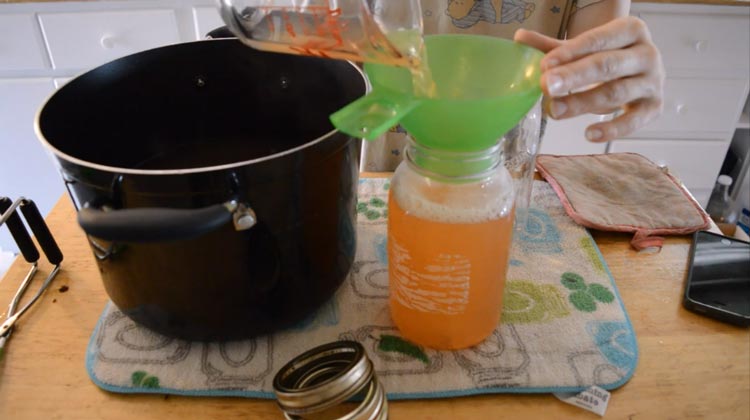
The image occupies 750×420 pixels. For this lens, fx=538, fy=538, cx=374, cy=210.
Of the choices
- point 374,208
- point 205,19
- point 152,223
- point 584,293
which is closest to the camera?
point 152,223

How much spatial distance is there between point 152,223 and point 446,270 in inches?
9.3

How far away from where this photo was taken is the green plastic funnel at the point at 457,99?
369 millimetres

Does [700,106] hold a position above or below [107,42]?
below

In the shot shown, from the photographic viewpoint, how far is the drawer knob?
4.53 feet

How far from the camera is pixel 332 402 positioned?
→ 15.4 inches

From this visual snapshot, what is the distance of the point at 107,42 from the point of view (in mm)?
1385

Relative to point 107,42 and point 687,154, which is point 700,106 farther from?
point 107,42

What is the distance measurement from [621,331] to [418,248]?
0.23 meters

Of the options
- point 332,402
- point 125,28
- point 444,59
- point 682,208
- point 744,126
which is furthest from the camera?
point 744,126

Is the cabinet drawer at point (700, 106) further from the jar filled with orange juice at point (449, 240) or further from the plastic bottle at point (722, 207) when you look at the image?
the jar filled with orange juice at point (449, 240)

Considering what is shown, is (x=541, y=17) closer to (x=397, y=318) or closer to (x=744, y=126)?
(x=397, y=318)

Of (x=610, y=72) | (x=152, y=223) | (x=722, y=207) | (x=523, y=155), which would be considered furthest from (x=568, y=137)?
(x=152, y=223)

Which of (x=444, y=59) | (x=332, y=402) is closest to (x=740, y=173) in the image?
(x=444, y=59)

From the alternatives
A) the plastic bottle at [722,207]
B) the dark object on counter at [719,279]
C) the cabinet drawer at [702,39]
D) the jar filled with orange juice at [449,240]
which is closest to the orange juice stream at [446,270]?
the jar filled with orange juice at [449,240]
